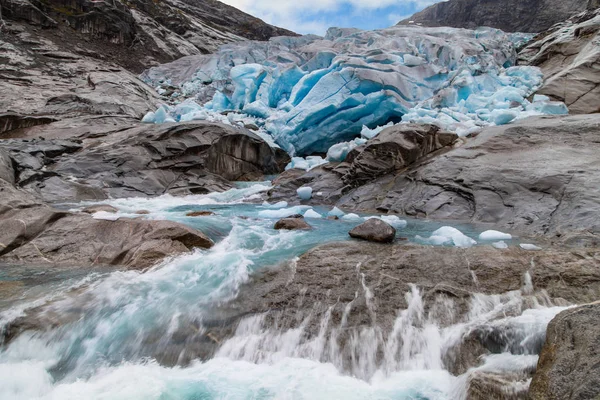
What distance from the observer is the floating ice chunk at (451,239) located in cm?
478

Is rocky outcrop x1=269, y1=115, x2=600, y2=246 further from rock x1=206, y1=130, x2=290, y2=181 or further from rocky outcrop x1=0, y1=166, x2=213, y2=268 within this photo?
rocky outcrop x1=0, y1=166, x2=213, y2=268

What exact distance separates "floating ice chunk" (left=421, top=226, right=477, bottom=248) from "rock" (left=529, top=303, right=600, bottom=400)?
2.35 metres

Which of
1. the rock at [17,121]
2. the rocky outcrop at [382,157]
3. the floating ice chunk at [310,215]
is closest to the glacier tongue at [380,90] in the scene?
the rocky outcrop at [382,157]

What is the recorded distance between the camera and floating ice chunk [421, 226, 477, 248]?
4.78 m

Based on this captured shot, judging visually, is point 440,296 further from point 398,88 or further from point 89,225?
point 398,88

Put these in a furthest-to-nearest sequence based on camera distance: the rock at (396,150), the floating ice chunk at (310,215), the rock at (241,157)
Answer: the rock at (241,157) < the rock at (396,150) < the floating ice chunk at (310,215)

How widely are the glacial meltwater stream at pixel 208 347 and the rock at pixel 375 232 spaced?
56.9 inches

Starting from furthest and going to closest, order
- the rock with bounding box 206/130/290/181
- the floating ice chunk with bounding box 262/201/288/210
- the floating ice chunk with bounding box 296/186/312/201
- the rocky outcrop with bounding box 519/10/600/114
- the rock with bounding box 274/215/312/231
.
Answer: the rocky outcrop with bounding box 519/10/600/114 < the rock with bounding box 206/130/290/181 < the floating ice chunk with bounding box 296/186/312/201 < the floating ice chunk with bounding box 262/201/288/210 < the rock with bounding box 274/215/312/231

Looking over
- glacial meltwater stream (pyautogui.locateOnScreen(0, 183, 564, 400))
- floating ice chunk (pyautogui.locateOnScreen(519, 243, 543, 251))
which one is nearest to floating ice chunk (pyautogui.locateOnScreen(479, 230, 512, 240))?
floating ice chunk (pyautogui.locateOnScreen(519, 243, 543, 251))

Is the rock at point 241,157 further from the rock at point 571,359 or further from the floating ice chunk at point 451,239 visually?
the rock at point 571,359

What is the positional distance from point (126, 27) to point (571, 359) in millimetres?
35737

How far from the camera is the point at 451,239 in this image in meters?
4.95

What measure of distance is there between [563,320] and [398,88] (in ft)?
46.2

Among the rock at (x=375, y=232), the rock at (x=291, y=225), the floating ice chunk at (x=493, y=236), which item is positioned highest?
the floating ice chunk at (x=493, y=236)
